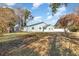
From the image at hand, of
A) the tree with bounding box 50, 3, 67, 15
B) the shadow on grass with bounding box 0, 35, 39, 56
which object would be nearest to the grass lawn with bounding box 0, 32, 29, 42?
the shadow on grass with bounding box 0, 35, 39, 56

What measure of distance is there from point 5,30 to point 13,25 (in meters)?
0.08

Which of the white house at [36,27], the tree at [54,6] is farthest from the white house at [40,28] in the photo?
the tree at [54,6]

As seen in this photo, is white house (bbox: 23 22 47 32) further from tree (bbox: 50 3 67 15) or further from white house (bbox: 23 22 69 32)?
tree (bbox: 50 3 67 15)

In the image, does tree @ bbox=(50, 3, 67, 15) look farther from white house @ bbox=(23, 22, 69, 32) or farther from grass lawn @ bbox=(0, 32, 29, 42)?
grass lawn @ bbox=(0, 32, 29, 42)

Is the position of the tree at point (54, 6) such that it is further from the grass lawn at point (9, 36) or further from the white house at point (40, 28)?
the grass lawn at point (9, 36)

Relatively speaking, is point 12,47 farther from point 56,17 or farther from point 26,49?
point 56,17

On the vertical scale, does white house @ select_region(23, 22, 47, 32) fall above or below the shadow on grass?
above

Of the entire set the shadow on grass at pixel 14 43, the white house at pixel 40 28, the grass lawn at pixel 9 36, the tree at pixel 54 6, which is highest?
the tree at pixel 54 6

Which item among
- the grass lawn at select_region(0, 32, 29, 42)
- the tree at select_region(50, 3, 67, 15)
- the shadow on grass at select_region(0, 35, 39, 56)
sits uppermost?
the tree at select_region(50, 3, 67, 15)

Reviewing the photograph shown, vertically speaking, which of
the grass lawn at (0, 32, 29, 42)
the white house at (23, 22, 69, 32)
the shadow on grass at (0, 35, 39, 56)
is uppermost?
the white house at (23, 22, 69, 32)

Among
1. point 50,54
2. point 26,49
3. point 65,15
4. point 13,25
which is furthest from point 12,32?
point 65,15

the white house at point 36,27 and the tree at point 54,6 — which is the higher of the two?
the tree at point 54,6

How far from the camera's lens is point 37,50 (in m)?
1.28

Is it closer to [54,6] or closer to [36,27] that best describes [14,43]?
[36,27]
